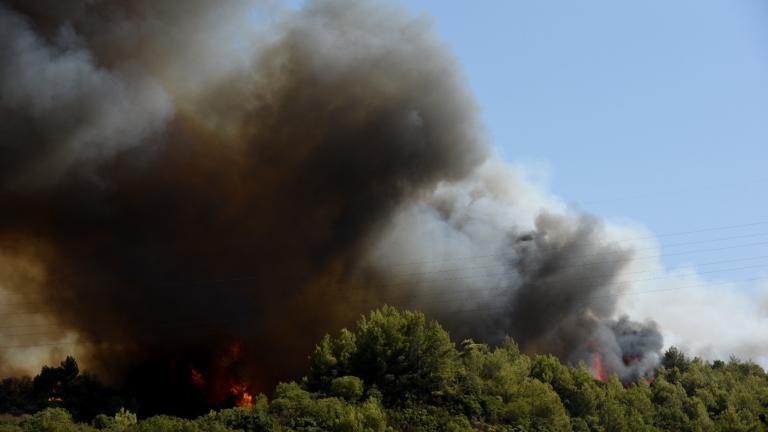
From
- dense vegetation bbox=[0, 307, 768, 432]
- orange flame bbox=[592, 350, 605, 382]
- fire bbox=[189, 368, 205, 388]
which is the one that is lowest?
dense vegetation bbox=[0, 307, 768, 432]

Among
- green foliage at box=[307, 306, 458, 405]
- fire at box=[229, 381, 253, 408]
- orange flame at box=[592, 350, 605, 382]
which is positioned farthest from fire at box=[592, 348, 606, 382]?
fire at box=[229, 381, 253, 408]

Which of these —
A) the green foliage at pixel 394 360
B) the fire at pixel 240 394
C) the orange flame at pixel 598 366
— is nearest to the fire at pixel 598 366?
the orange flame at pixel 598 366

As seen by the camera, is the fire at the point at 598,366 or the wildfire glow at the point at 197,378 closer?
the wildfire glow at the point at 197,378

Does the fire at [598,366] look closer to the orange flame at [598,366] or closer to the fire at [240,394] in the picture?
the orange flame at [598,366]

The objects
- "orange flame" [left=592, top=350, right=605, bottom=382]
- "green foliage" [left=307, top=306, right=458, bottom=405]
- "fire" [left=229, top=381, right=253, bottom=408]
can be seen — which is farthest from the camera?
"orange flame" [left=592, top=350, right=605, bottom=382]

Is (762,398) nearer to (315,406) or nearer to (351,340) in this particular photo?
(351,340)

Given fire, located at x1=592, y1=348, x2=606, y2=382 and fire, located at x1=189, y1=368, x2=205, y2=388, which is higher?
fire, located at x1=189, y1=368, x2=205, y2=388

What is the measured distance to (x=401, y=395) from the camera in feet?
202

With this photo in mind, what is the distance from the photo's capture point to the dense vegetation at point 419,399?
5200 centimetres

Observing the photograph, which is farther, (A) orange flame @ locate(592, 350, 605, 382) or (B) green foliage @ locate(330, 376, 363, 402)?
(A) orange flame @ locate(592, 350, 605, 382)

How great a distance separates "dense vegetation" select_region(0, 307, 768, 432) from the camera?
52000 millimetres

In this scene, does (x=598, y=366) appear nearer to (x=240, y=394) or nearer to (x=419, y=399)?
(x=419, y=399)

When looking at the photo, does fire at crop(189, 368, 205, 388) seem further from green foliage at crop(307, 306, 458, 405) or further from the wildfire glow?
green foliage at crop(307, 306, 458, 405)

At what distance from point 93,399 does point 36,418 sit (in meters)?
28.8
